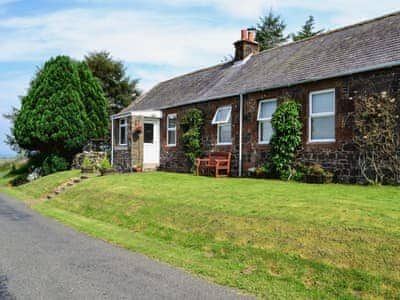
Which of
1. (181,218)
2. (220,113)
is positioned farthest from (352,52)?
(181,218)

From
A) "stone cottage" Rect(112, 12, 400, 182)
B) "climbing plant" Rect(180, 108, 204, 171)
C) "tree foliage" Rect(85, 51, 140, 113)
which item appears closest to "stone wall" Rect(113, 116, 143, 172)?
"stone cottage" Rect(112, 12, 400, 182)

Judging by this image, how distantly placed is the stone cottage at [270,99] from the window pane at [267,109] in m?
0.03

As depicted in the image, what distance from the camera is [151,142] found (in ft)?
75.4

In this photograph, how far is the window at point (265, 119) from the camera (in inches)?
629

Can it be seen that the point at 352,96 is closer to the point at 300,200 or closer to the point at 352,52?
the point at 352,52

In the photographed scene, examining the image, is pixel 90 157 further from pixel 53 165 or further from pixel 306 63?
pixel 306 63

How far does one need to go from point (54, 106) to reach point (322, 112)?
1808 cm

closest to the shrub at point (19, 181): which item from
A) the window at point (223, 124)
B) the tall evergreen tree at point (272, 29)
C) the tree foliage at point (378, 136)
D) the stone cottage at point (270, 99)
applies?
the stone cottage at point (270, 99)

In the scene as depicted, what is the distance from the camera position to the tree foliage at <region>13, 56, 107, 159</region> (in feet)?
85.0

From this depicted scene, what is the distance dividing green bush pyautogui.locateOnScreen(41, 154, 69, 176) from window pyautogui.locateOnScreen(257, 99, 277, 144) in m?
15.3

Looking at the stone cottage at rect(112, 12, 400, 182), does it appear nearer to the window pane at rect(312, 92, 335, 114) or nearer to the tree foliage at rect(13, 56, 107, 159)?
the window pane at rect(312, 92, 335, 114)

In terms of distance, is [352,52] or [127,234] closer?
[127,234]

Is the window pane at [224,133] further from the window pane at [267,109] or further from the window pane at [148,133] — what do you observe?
the window pane at [148,133]

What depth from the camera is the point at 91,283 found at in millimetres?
5805
